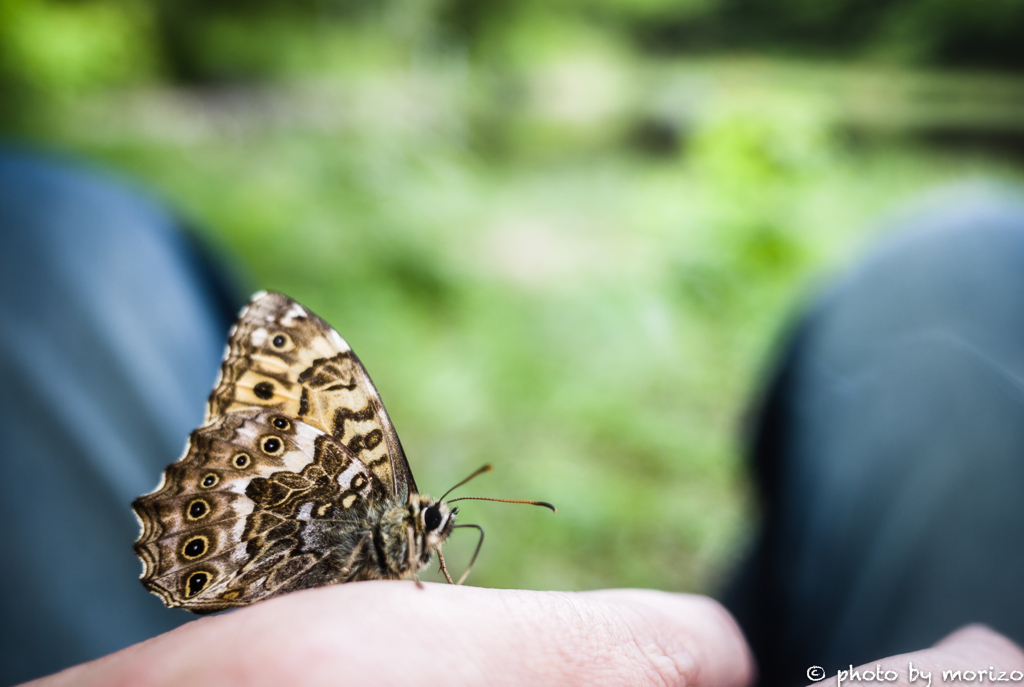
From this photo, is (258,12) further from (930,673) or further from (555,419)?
(930,673)

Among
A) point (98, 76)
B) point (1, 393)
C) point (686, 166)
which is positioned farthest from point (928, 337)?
point (98, 76)

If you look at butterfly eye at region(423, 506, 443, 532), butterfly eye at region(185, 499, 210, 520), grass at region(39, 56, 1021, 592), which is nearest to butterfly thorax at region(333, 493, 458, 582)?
butterfly eye at region(423, 506, 443, 532)

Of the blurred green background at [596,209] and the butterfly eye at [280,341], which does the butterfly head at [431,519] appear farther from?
the blurred green background at [596,209]

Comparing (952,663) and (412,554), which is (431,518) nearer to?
(412,554)

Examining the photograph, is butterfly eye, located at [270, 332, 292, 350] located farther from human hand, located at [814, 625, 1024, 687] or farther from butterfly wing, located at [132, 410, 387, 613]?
human hand, located at [814, 625, 1024, 687]

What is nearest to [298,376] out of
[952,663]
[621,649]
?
[621,649]
